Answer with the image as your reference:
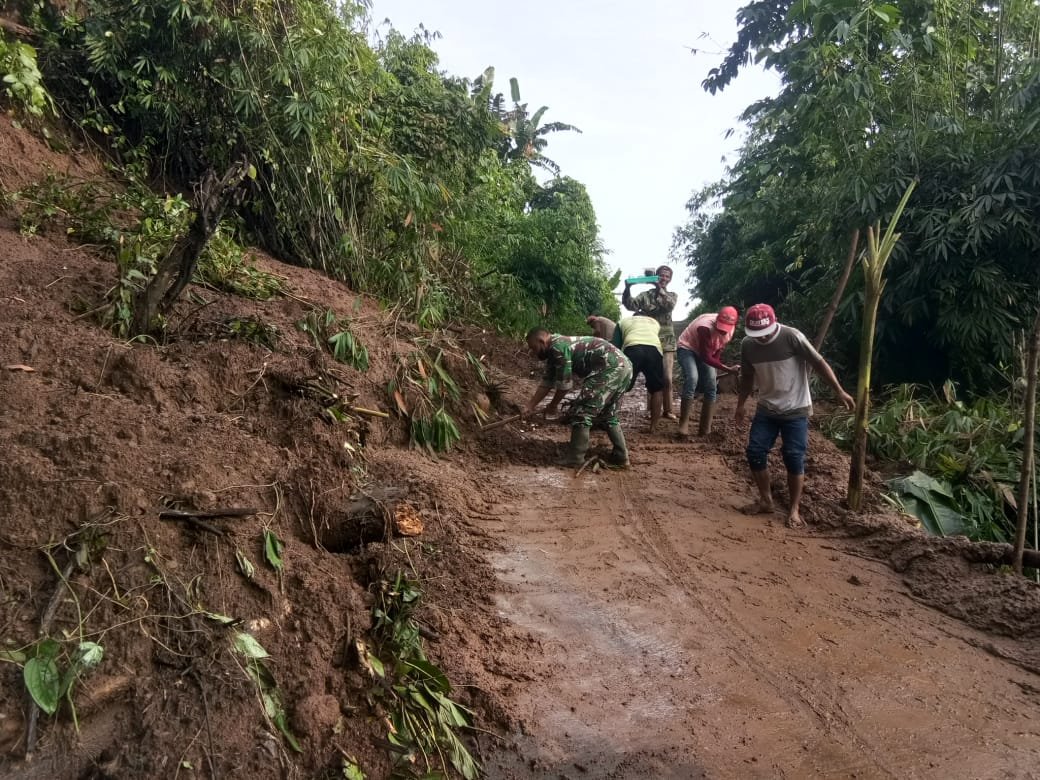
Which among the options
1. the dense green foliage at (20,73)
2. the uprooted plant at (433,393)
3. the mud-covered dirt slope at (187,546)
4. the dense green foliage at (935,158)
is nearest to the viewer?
the mud-covered dirt slope at (187,546)

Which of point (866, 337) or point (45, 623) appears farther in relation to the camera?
point (866, 337)

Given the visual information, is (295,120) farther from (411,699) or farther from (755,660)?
(755,660)

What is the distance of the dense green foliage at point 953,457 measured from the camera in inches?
214

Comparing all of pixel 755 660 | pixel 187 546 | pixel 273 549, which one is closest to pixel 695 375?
pixel 755 660

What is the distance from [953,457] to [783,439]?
2.35m

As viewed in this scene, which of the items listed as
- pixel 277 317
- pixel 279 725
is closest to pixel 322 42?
pixel 277 317

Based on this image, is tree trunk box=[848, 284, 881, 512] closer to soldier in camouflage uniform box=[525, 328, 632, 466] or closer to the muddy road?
the muddy road

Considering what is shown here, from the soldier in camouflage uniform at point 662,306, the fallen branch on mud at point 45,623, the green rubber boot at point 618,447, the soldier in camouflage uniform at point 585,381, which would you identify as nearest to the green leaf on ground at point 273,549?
the fallen branch on mud at point 45,623

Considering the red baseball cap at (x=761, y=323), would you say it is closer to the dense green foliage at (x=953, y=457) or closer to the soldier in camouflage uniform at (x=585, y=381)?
the soldier in camouflage uniform at (x=585, y=381)

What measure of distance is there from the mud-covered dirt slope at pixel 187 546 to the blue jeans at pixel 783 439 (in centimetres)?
220

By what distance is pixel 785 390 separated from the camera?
15.8 feet

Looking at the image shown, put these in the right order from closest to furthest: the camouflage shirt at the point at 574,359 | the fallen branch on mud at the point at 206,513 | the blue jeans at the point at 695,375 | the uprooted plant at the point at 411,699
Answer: the uprooted plant at the point at 411,699 < the fallen branch on mud at the point at 206,513 < the camouflage shirt at the point at 574,359 < the blue jeans at the point at 695,375

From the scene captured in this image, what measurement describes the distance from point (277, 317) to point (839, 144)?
7.49m

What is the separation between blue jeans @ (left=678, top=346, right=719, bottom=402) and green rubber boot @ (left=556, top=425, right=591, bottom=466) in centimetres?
151
